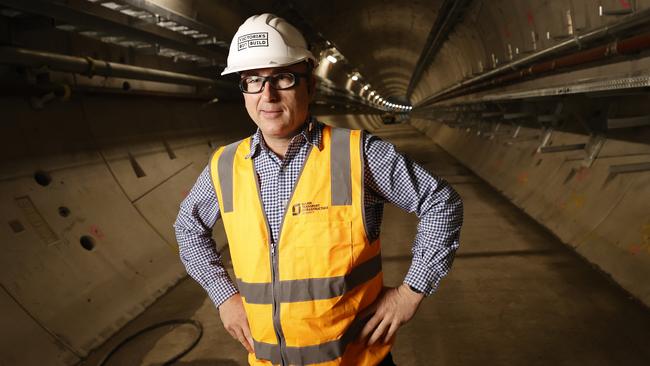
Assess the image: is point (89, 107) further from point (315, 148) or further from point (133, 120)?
point (315, 148)

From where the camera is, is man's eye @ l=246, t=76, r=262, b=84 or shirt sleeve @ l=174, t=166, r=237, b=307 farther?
shirt sleeve @ l=174, t=166, r=237, b=307

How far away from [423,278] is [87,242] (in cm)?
311

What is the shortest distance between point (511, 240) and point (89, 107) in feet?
15.0

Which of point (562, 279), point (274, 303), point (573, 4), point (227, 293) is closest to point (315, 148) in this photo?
point (274, 303)

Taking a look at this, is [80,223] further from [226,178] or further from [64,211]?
[226,178]

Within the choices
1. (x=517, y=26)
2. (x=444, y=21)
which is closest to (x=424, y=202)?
(x=517, y=26)

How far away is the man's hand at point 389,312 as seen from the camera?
1.69 m

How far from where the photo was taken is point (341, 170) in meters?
1.64

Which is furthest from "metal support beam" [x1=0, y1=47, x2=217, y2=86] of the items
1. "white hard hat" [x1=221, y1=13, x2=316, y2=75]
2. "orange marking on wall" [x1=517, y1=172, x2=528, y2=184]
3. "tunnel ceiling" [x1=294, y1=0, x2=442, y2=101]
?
"orange marking on wall" [x1=517, y1=172, x2=528, y2=184]

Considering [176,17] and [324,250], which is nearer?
[324,250]

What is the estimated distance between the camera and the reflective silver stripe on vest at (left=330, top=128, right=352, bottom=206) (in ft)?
5.22

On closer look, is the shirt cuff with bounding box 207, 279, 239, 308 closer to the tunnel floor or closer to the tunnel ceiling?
the tunnel floor

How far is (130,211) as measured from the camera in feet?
14.4

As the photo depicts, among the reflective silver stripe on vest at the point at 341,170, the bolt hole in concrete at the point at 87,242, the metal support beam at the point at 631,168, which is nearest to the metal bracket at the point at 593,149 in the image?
the metal support beam at the point at 631,168
